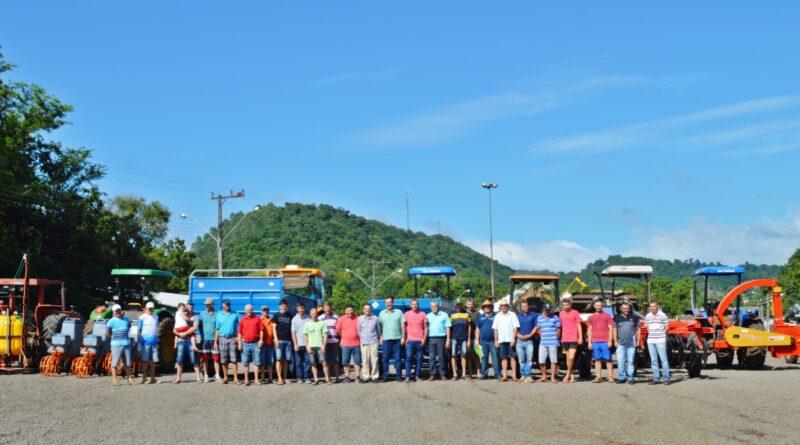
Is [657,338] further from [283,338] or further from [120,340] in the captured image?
[120,340]

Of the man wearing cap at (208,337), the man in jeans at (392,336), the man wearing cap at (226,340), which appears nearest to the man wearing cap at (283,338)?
the man wearing cap at (226,340)

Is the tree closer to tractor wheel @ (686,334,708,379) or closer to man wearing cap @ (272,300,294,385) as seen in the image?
tractor wheel @ (686,334,708,379)

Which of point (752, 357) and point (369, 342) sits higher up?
point (369, 342)

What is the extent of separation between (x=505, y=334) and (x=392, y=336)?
2.37 m

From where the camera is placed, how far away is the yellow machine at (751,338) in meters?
23.2

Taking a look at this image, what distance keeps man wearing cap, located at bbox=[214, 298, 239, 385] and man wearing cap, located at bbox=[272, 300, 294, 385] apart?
845 mm

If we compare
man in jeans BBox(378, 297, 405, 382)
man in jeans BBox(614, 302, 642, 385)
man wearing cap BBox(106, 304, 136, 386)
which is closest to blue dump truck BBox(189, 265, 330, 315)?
man wearing cap BBox(106, 304, 136, 386)

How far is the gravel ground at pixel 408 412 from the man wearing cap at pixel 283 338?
0.97 m

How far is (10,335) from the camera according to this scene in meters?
22.7

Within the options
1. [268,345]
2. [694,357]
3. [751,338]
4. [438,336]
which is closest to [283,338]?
[268,345]

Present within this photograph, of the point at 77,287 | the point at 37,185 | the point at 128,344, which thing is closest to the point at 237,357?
the point at 128,344

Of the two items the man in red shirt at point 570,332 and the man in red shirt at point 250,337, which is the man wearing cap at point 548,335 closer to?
the man in red shirt at point 570,332

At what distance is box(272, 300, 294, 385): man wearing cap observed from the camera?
2031 centimetres

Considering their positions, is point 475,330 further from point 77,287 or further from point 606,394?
point 77,287
